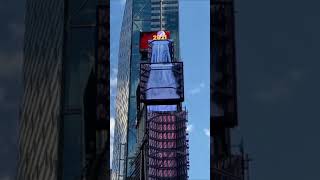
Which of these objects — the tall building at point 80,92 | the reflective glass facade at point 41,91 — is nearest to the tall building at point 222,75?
the tall building at point 80,92

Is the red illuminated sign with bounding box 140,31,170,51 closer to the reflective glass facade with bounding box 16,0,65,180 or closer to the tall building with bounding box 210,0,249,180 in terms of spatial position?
the reflective glass facade with bounding box 16,0,65,180

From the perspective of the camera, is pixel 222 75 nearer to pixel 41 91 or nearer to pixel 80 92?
pixel 80 92

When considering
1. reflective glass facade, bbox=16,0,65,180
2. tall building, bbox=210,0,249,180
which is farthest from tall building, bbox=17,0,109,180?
tall building, bbox=210,0,249,180

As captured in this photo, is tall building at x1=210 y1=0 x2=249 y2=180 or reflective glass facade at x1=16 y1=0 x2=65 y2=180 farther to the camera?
reflective glass facade at x1=16 y1=0 x2=65 y2=180

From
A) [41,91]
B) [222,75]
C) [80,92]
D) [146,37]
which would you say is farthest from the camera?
[146,37]

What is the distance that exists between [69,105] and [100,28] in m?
8.75

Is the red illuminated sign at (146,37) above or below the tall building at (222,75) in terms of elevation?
above

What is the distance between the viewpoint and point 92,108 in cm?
6662

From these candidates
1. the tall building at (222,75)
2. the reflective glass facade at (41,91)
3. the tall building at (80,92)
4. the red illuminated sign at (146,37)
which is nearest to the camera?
the tall building at (222,75)

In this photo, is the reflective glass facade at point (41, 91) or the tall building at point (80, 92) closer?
the tall building at point (80, 92)

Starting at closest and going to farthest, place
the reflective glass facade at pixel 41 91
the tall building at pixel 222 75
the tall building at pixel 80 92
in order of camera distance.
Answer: the tall building at pixel 222 75 → the tall building at pixel 80 92 → the reflective glass facade at pixel 41 91

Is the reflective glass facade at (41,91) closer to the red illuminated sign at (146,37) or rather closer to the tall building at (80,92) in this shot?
the tall building at (80,92)

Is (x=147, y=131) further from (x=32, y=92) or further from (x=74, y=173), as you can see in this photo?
(x=74, y=173)

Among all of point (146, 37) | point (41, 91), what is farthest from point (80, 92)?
point (146, 37)
